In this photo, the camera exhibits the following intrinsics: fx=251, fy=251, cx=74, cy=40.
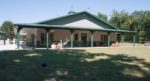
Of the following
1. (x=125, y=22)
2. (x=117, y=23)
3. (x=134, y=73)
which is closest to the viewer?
(x=134, y=73)

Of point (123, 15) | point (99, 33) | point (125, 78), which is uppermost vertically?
point (123, 15)

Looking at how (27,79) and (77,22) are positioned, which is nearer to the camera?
(27,79)

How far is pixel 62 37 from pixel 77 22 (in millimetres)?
2954

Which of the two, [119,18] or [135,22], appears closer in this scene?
[135,22]

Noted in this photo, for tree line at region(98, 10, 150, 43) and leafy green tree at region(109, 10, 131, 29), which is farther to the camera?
leafy green tree at region(109, 10, 131, 29)

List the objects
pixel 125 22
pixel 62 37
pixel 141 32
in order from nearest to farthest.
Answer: pixel 62 37
pixel 141 32
pixel 125 22

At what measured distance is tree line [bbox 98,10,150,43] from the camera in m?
59.5

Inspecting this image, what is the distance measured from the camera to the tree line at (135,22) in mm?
59469

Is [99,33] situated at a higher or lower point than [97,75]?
higher

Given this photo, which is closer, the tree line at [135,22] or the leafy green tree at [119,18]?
the tree line at [135,22]

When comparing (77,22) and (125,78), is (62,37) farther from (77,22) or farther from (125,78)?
(125,78)

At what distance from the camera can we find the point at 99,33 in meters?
38.2

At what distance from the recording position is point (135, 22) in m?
64.2

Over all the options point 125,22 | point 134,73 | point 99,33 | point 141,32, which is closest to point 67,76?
point 134,73
